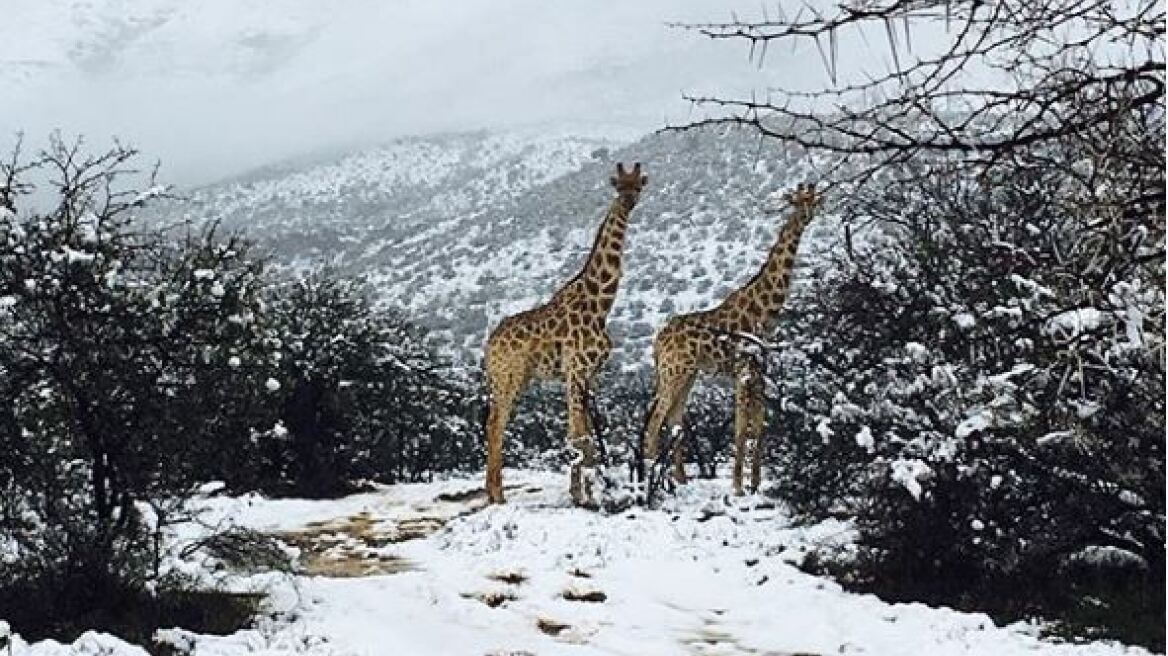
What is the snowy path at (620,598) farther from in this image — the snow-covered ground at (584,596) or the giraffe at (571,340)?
the giraffe at (571,340)

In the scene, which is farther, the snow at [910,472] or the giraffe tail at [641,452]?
the giraffe tail at [641,452]

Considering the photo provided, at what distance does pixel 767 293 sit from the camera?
48.7ft

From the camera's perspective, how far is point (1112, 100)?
2738mm

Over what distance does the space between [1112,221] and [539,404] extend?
93.1 ft

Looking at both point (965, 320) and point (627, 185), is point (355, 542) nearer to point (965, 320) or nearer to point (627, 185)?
point (627, 185)

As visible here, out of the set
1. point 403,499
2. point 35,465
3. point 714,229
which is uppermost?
point 714,229

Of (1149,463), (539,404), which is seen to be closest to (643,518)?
(1149,463)

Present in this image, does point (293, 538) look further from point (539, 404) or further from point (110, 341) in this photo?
point (539, 404)

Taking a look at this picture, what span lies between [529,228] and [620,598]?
56.9 metres

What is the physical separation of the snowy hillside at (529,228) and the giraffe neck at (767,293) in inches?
393

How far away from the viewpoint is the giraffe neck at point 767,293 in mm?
14664

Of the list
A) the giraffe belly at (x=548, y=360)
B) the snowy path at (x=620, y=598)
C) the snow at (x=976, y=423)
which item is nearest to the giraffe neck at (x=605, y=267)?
the giraffe belly at (x=548, y=360)

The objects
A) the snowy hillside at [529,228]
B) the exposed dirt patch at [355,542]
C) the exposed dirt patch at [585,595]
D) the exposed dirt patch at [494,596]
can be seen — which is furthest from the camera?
the snowy hillside at [529,228]

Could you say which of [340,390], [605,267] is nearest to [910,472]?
[605,267]
